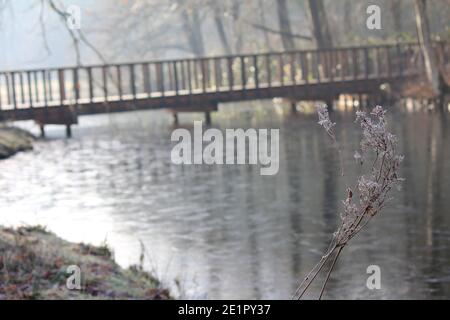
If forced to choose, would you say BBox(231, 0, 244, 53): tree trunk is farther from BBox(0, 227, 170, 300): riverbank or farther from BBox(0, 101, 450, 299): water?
BBox(0, 227, 170, 300): riverbank

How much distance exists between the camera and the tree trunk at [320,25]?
147 feet

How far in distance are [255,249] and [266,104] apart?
1450 inches

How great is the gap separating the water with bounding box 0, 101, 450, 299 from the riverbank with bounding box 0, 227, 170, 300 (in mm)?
653

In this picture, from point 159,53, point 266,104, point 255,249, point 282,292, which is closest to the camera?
point 282,292

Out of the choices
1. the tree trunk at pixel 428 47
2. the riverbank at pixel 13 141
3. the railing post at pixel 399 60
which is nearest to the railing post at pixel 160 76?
the riverbank at pixel 13 141

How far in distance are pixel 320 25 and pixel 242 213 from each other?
2966 cm

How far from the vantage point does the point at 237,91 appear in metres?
39.0

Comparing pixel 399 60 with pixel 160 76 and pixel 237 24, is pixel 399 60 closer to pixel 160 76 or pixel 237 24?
pixel 160 76

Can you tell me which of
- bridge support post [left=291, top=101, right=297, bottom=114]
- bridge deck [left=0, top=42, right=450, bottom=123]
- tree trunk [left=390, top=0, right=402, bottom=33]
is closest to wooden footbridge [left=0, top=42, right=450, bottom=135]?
bridge deck [left=0, top=42, right=450, bottom=123]

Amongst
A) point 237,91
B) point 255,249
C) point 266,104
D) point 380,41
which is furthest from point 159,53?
point 255,249

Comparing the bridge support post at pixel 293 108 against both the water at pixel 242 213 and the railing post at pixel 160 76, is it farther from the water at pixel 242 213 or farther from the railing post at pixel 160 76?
the water at pixel 242 213

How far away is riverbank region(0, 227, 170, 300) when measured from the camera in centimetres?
950
